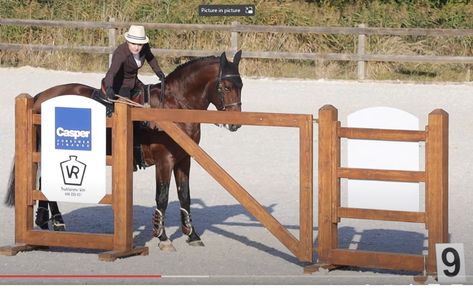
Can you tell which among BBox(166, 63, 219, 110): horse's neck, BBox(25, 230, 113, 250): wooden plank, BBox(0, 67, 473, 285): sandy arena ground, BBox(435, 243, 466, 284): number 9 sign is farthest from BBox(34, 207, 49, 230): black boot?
BBox(435, 243, 466, 284): number 9 sign

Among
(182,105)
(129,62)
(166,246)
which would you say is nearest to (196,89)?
(182,105)

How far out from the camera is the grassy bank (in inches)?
1031

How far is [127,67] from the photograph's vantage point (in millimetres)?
11266

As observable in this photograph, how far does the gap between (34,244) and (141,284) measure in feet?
6.42

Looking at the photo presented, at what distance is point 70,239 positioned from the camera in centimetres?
1070

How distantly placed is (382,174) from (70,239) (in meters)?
2.85

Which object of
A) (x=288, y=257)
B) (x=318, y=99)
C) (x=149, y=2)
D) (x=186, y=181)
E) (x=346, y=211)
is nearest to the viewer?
(x=346, y=211)

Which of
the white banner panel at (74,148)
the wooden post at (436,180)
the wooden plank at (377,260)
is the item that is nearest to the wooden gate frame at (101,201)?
the white banner panel at (74,148)

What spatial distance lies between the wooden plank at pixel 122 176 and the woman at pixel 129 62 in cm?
69

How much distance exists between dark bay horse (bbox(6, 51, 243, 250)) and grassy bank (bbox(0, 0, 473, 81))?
571 inches

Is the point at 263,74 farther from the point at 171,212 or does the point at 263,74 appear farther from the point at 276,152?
the point at 171,212

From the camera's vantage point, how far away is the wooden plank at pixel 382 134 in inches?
374

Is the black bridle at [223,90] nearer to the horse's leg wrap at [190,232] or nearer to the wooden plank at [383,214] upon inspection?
the horse's leg wrap at [190,232]

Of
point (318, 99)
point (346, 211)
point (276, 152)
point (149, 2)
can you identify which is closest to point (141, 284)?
point (346, 211)
